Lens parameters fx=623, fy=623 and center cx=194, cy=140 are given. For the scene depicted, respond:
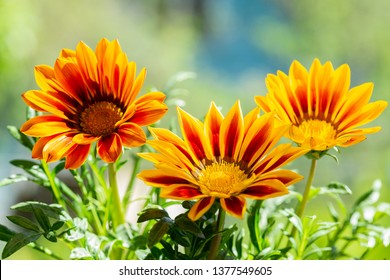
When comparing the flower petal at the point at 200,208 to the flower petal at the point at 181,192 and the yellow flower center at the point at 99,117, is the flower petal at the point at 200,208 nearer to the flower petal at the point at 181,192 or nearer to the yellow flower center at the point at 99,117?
the flower petal at the point at 181,192

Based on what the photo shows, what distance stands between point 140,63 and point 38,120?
426 centimetres

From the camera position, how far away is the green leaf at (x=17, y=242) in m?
0.47

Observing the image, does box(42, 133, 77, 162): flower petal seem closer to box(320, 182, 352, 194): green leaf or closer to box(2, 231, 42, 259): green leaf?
box(2, 231, 42, 259): green leaf

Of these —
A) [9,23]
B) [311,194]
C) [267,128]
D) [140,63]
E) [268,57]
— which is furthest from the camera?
[268,57]

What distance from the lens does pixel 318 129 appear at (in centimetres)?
53

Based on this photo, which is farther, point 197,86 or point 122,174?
point 197,86

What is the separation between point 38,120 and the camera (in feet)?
1.60

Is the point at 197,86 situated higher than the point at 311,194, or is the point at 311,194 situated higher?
the point at 311,194

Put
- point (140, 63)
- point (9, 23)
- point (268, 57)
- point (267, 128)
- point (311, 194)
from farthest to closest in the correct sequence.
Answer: point (268, 57), point (140, 63), point (9, 23), point (311, 194), point (267, 128)

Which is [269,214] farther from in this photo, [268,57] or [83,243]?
[268,57]

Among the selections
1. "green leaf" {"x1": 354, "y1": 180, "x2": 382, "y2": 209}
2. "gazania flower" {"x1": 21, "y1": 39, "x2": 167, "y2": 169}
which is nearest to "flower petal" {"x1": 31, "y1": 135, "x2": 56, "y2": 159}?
"gazania flower" {"x1": 21, "y1": 39, "x2": 167, "y2": 169}

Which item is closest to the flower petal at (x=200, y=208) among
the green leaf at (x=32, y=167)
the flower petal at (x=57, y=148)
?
the flower petal at (x=57, y=148)

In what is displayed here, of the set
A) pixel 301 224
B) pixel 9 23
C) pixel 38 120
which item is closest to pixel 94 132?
pixel 38 120

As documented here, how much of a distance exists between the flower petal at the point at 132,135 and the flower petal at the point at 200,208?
6 centimetres
